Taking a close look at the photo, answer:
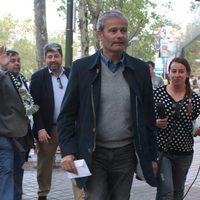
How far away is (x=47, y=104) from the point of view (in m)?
6.18

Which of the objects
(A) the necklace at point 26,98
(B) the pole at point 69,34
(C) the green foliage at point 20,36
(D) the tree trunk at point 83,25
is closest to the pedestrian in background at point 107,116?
(A) the necklace at point 26,98

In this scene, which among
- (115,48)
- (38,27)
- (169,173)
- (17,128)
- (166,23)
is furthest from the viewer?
(166,23)

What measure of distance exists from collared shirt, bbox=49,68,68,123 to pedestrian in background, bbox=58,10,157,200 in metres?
2.58

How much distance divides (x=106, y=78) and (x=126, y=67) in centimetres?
18

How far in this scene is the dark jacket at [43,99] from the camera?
616cm

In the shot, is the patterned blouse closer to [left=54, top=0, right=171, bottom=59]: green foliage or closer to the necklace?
the necklace

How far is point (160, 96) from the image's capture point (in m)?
4.88

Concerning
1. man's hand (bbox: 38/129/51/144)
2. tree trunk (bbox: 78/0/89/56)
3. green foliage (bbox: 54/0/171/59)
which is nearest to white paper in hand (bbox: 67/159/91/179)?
man's hand (bbox: 38/129/51/144)

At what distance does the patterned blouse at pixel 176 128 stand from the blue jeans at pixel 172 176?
74 millimetres

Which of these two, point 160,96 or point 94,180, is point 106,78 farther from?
point 160,96

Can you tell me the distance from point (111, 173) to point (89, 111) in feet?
1.77

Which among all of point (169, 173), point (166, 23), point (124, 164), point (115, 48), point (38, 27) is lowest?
point (169, 173)

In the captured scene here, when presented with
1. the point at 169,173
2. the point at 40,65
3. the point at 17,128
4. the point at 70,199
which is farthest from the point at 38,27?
the point at 169,173

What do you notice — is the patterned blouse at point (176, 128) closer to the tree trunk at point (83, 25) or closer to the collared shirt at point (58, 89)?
the collared shirt at point (58, 89)
